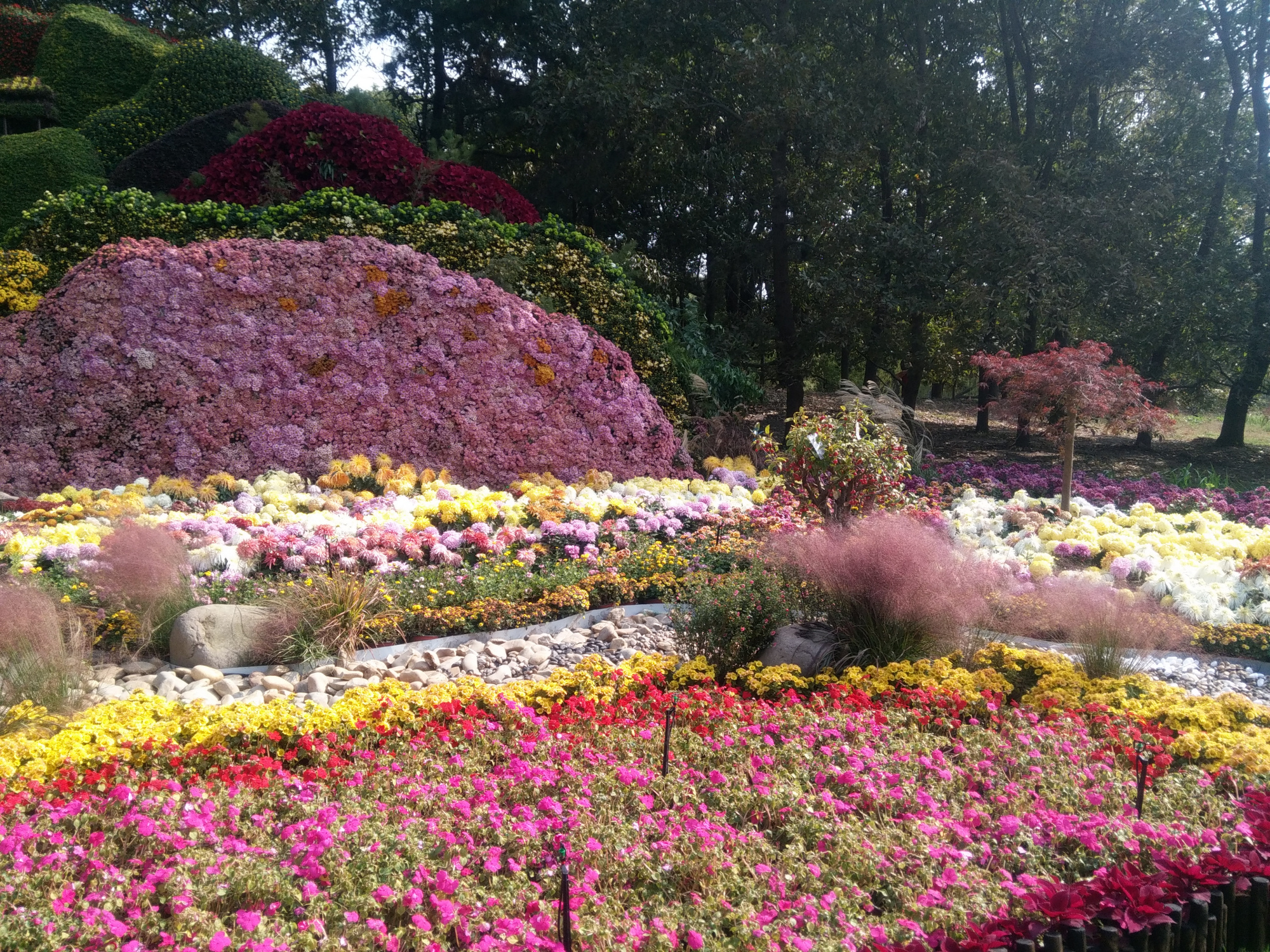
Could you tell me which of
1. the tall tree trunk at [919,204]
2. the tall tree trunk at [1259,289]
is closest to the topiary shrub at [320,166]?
the tall tree trunk at [919,204]

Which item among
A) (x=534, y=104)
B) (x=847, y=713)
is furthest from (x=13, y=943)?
(x=534, y=104)

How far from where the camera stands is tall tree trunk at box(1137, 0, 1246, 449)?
42.3 ft

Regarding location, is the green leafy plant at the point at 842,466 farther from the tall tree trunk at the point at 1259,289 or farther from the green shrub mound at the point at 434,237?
the tall tree trunk at the point at 1259,289

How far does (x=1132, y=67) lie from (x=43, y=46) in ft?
53.6

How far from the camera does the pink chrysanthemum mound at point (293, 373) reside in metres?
7.93

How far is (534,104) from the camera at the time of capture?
564 inches

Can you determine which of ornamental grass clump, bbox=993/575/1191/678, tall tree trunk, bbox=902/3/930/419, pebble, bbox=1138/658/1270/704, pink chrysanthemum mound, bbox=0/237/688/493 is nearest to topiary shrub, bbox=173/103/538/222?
pink chrysanthemum mound, bbox=0/237/688/493

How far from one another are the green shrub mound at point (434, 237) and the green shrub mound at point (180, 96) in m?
4.59

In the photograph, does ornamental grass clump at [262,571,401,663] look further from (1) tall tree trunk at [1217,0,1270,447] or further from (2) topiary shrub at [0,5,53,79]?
(2) topiary shrub at [0,5,53,79]

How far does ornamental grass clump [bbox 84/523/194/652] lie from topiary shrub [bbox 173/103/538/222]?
5.76 metres

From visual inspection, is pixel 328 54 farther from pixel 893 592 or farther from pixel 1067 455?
pixel 893 592

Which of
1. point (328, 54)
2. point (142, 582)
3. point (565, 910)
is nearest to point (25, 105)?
point (328, 54)

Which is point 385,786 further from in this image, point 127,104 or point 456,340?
point 127,104

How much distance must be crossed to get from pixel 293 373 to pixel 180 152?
5898 mm
